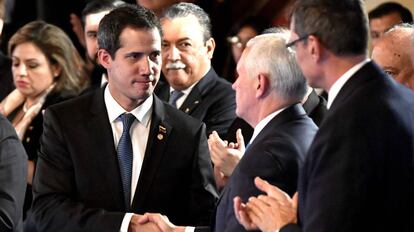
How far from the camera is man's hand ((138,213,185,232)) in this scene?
3770 millimetres

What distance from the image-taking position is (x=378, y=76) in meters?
2.90

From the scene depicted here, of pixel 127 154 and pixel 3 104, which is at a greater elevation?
pixel 127 154

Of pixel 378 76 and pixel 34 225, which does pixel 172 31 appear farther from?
pixel 378 76

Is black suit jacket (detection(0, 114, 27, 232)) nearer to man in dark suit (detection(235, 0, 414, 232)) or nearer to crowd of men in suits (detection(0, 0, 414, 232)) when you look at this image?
crowd of men in suits (detection(0, 0, 414, 232))

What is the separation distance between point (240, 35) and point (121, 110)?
2.83m

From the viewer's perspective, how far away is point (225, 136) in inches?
189

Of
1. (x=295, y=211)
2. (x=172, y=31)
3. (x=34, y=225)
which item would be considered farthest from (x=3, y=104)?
(x=295, y=211)

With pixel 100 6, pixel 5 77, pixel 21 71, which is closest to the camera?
pixel 21 71

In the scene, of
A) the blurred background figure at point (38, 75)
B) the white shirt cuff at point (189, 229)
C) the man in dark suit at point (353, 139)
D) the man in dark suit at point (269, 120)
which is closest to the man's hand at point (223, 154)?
the white shirt cuff at point (189, 229)

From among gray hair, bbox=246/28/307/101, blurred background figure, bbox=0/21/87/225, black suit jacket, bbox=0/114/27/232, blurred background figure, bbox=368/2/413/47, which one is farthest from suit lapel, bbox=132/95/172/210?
blurred background figure, bbox=368/2/413/47

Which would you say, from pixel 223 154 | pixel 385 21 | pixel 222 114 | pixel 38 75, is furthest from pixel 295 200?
pixel 38 75

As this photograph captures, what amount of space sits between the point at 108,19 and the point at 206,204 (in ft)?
2.85

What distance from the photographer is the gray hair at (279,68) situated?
3381 millimetres

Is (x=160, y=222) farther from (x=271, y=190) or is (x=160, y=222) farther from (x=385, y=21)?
(x=385, y=21)
